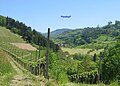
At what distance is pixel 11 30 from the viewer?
163 metres

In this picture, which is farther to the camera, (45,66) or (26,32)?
(26,32)

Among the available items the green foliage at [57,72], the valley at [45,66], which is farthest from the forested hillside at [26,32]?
the green foliage at [57,72]

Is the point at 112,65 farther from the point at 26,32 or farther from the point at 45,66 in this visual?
the point at 26,32

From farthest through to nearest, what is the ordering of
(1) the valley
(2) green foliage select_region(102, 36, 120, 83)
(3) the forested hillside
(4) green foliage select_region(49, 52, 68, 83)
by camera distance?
(3) the forested hillside → (2) green foliage select_region(102, 36, 120, 83) → (4) green foliage select_region(49, 52, 68, 83) → (1) the valley

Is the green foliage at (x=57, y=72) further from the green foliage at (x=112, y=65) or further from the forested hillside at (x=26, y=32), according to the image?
the forested hillside at (x=26, y=32)

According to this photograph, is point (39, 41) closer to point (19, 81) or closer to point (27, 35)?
point (27, 35)

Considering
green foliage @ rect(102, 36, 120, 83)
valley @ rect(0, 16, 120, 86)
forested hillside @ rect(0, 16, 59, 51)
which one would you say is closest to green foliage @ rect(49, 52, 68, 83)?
valley @ rect(0, 16, 120, 86)

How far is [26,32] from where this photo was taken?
15412 centimetres

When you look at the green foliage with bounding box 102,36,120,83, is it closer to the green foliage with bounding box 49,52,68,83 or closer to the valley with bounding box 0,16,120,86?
the valley with bounding box 0,16,120,86

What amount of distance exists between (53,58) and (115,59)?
558 inches

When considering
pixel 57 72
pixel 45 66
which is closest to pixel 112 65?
pixel 57 72

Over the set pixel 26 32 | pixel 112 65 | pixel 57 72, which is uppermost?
pixel 26 32

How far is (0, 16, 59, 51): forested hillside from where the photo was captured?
481 feet

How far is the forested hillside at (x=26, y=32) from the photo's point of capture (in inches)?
5776
